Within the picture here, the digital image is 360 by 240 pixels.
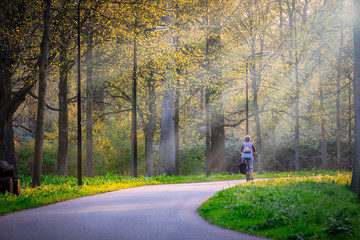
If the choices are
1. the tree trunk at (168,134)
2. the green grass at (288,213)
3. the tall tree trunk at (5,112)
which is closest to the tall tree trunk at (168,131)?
the tree trunk at (168,134)

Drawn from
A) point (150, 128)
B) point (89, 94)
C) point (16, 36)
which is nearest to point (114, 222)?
point (16, 36)

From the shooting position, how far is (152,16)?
955 inches

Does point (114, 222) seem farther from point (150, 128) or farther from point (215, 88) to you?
point (150, 128)

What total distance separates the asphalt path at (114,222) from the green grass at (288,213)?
0.49 meters

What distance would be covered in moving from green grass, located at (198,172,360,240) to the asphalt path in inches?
19.3

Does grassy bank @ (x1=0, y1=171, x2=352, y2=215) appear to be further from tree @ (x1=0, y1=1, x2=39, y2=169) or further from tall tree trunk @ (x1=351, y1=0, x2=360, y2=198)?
tall tree trunk @ (x1=351, y1=0, x2=360, y2=198)

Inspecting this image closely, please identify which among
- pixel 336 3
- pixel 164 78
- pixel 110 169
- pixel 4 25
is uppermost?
pixel 336 3

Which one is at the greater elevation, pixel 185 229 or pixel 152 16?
pixel 152 16

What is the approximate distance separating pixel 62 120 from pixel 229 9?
12937 millimetres

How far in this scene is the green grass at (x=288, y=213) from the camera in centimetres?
767

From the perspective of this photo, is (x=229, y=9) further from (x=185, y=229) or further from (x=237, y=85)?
(x=185, y=229)

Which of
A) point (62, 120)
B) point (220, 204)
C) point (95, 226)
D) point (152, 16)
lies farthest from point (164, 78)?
point (95, 226)

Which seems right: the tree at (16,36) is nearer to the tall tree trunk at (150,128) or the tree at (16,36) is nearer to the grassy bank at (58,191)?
the grassy bank at (58,191)

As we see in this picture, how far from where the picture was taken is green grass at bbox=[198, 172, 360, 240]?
7.67 m
